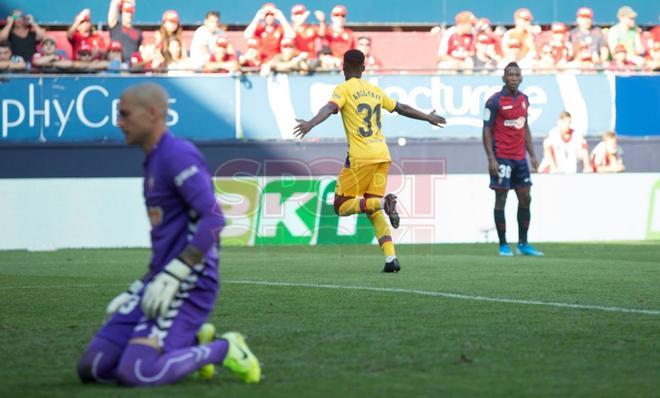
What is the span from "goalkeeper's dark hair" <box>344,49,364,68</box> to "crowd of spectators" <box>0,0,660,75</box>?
7448mm

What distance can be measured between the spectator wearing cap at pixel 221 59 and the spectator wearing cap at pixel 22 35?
2.58m

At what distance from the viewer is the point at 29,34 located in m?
20.0

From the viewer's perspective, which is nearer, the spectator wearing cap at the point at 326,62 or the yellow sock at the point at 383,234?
the yellow sock at the point at 383,234

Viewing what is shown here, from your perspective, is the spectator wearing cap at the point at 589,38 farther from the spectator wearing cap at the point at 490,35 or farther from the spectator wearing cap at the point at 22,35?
the spectator wearing cap at the point at 22,35

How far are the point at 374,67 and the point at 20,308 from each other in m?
12.4

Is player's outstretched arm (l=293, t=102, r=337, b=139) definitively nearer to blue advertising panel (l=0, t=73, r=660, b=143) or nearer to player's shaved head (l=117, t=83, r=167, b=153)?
player's shaved head (l=117, t=83, r=167, b=153)

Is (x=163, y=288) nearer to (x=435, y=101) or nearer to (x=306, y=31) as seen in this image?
(x=435, y=101)

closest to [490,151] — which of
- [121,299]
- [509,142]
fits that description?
[509,142]

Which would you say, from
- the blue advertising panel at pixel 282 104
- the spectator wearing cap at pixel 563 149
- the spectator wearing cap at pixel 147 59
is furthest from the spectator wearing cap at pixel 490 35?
the spectator wearing cap at pixel 147 59

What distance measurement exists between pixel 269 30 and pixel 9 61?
13.7 feet

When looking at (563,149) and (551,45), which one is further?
(551,45)

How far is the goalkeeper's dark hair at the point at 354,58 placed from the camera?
12930 mm

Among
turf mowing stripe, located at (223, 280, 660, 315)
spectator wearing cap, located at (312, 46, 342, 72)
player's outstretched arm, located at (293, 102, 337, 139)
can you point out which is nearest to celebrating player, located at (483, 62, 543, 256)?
player's outstretched arm, located at (293, 102, 337, 139)

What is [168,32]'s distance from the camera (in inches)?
823
